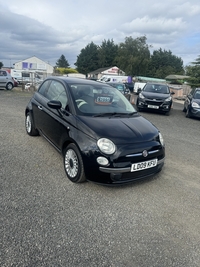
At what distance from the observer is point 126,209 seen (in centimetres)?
285

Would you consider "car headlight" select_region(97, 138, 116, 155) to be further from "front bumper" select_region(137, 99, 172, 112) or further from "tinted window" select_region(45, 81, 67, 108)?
"front bumper" select_region(137, 99, 172, 112)

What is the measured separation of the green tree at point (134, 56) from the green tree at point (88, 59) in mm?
25019

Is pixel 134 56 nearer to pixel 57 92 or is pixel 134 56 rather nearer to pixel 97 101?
pixel 57 92

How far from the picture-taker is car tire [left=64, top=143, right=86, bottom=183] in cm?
315

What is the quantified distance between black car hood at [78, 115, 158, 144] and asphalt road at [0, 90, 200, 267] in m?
0.84

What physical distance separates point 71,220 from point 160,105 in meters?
9.09

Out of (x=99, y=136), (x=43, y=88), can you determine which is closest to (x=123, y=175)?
(x=99, y=136)

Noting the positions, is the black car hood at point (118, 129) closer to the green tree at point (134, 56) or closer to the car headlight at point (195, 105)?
the car headlight at point (195, 105)

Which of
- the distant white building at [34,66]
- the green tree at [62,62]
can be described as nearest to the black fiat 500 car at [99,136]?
the distant white building at [34,66]

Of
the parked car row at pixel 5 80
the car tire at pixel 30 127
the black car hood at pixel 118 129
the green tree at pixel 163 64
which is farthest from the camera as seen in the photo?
the green tree at pixel 163 64

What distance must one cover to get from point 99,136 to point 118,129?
0.39 meters

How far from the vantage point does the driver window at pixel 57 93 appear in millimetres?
3896

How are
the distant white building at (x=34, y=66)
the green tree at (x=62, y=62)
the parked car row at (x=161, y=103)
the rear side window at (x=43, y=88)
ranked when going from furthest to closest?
1. the green tree at (x=62, y=62)
2. the distant white building at (x=34, y=66)
3. the parked car row at (x=161, y=103)
4. the rear side window at (x=43, y=88)

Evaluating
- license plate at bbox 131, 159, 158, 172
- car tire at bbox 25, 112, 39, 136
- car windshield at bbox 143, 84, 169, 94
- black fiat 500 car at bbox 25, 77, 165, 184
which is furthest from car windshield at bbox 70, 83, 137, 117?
car windshield at bbox 143, 84, 169, 94
